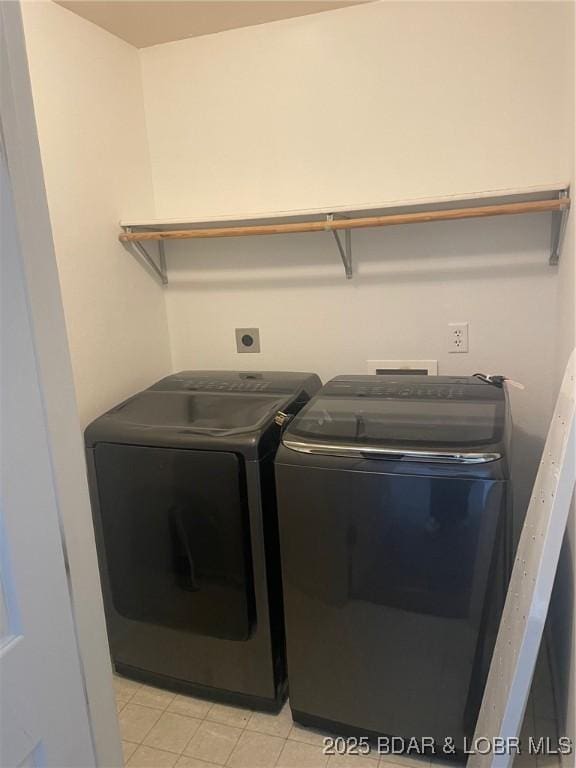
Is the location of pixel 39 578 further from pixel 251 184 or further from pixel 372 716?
pixel 251 184

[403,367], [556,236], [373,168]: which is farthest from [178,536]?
[556,236]

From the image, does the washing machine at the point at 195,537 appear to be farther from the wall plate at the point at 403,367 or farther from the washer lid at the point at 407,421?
the wall plate at the point at 403,367

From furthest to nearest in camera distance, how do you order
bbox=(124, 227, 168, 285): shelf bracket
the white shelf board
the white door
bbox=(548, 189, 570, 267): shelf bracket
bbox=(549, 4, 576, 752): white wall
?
bbox=(124, 227, 168, 285): shelf bracket, bbox=(548, 189, 570, 267): shelf bracket, the white shelf board, bbox=(549, 4, 576, 752): white wall, the white door

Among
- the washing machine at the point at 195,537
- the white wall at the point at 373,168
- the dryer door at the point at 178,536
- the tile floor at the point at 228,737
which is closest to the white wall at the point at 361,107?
the white wall at the point at 373,168

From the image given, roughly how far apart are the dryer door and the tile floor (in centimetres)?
27

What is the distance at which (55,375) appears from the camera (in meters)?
0.80

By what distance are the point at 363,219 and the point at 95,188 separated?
2.89 feet

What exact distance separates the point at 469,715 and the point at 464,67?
6.00 feet

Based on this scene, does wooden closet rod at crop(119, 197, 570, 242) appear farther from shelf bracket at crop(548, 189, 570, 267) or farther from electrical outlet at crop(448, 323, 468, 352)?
electrical outlet at crop(448, 323, 468, 352)

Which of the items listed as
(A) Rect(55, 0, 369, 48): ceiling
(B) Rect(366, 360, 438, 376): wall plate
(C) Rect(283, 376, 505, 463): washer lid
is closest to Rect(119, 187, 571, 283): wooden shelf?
(B) Rect(366, 360, 438, 376): wall plate

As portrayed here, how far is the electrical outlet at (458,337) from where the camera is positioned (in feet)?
6.31

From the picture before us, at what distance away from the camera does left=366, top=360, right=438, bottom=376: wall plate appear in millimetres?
1982

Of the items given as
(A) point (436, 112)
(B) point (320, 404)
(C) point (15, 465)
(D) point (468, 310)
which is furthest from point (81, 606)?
(A) point (436, 112)

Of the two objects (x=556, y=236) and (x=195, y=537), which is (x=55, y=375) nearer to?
(x=195, y=537)
